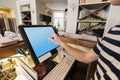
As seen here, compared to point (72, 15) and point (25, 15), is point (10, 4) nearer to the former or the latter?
point (25, 15)

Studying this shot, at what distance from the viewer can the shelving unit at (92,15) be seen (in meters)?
1.29

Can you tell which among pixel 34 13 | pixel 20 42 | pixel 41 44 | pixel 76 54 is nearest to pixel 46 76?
pixel 41 44

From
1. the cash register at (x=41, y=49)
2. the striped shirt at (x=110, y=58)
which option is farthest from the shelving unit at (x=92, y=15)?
the cash register at (x=41, y=49)

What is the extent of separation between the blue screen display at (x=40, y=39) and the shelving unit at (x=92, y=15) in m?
0.89

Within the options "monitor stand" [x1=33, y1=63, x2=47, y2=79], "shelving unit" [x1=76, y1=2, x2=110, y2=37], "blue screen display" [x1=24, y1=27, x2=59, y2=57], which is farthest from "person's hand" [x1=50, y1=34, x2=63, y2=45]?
"shelving unit" [x1=76, y1=2, x2=110, y2=37]

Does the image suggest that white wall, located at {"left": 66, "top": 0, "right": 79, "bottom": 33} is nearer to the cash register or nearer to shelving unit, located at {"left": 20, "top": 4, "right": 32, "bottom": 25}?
the cash register

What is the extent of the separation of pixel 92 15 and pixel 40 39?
3.59ft

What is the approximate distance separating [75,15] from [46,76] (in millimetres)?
1287

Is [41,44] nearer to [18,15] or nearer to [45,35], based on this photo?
[45,35]

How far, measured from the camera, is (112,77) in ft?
1.57

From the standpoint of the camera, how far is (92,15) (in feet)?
4.53

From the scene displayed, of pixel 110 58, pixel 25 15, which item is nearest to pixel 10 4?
pixel 25 15

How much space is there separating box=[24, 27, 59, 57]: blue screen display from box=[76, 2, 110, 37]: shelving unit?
0.89 m

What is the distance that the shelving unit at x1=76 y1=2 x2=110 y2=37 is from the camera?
129 cm
